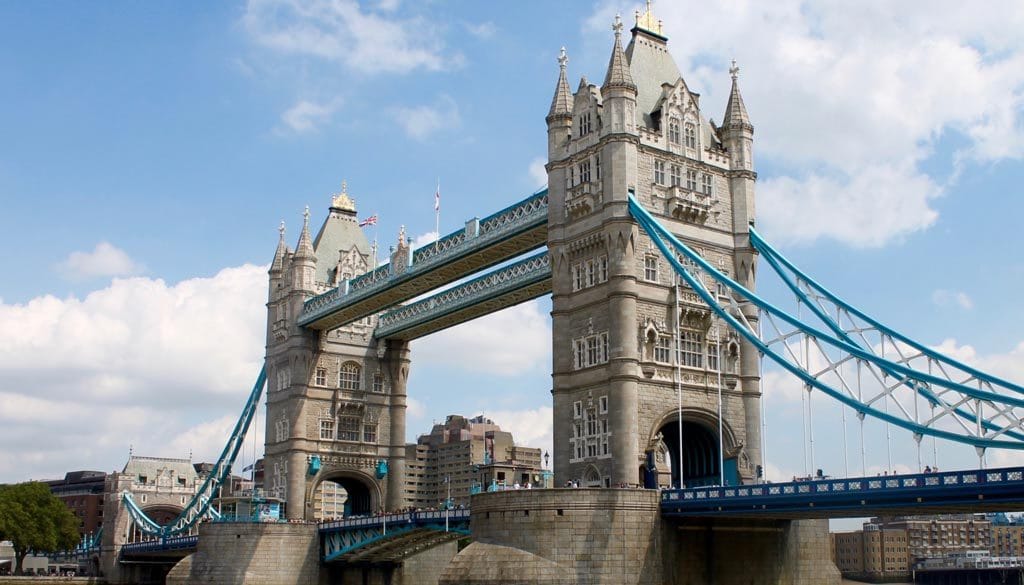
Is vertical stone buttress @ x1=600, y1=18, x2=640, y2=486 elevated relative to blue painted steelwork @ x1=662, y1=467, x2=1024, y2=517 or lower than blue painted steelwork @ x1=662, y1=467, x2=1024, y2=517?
elevated

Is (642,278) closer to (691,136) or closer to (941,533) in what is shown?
(691,136)

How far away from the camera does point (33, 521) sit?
12138 cm

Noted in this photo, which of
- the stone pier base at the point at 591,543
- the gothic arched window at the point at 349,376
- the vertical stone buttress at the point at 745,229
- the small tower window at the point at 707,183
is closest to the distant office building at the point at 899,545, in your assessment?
the gothic arched window at the point at 349,376

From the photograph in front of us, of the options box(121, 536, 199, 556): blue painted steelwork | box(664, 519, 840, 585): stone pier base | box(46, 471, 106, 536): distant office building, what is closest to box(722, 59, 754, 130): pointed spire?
box(664, 519, 840, 585): stone pier base

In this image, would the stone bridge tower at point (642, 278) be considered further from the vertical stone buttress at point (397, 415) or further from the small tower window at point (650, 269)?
the vertical stone buttress at point (397, 415)

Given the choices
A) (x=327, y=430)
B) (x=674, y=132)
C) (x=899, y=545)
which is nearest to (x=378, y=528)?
(x=327, y=430)

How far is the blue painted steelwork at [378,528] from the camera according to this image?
63.0 metres

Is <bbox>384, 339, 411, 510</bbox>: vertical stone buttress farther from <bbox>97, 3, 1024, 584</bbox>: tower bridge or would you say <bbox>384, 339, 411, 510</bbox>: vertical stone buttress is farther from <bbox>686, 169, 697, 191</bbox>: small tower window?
<bbox>686, 169, 697, 191</bbox>: small tower window

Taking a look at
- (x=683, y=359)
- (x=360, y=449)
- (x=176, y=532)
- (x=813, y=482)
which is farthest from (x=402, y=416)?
(x=813, y=482)

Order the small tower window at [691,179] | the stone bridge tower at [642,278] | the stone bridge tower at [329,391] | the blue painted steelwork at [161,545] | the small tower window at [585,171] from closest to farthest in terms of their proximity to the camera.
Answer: the stone bridge tower at [642,278]
the small tower window at [585,171]
the small tower window at [691,179]
the stone bridge tower at [329,391]
the blue painted steelwork at [161,545]

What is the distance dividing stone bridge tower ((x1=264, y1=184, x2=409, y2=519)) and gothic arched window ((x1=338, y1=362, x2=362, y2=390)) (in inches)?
3.0

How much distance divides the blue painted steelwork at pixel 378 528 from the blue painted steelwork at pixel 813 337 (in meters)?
18.0

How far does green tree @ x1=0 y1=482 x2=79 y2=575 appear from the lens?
11925 cm

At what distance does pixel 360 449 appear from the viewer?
8781cm
